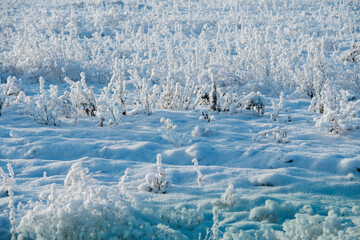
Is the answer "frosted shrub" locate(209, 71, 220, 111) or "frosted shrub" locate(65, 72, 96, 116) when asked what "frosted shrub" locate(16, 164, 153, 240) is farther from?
"frosted shrub" locate(209, 71, 220, 111)

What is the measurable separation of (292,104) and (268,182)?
3.58 meters

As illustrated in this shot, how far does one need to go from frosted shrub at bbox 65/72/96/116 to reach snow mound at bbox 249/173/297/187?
10.6 feet

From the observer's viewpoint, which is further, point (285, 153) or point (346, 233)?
point (285, 153)

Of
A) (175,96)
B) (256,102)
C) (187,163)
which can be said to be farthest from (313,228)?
(175,96)

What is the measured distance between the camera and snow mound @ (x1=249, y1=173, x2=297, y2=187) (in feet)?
8.71

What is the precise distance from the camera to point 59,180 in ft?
9.05

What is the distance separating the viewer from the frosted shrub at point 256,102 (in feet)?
16.2

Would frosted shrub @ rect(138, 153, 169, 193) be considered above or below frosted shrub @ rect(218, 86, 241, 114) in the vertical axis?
below

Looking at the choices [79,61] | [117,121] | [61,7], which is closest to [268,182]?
[117,121]

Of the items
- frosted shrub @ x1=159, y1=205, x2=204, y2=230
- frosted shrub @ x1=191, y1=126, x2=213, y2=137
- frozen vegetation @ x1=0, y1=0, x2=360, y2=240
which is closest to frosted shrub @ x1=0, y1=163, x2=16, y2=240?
frozen vegetation @ x1=0, y1=0, x2=360, y2=240

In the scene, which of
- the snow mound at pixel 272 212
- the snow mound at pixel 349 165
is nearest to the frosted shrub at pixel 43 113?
the snow mound at pixel 272 212

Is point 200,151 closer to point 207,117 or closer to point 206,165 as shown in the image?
point 206,165

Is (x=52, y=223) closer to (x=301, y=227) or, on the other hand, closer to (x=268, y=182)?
(x=301, y=227)

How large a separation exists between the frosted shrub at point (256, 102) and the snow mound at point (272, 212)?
9.95 feet
